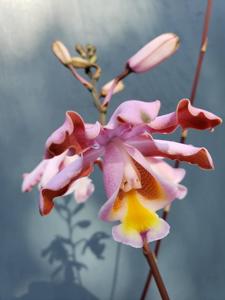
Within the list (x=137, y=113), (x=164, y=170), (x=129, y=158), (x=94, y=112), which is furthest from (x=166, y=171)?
(x=94, y=112)

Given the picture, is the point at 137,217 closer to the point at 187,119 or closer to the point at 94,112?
the point at 187,119

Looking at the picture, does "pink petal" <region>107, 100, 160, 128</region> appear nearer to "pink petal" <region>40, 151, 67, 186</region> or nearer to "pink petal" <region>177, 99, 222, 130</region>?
"pink petal" <region>177, 99, 222, 130</region>

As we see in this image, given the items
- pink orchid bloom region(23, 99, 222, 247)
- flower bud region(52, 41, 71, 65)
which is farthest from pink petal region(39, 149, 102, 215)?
flower bud region(52, 41, 71, 65)

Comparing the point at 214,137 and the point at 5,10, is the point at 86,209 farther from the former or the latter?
the point at 5,10

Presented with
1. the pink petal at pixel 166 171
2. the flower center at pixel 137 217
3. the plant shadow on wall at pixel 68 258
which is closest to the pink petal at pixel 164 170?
the pink petal at pixel 166 171

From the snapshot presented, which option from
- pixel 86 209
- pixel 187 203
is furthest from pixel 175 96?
pixel 86 209
